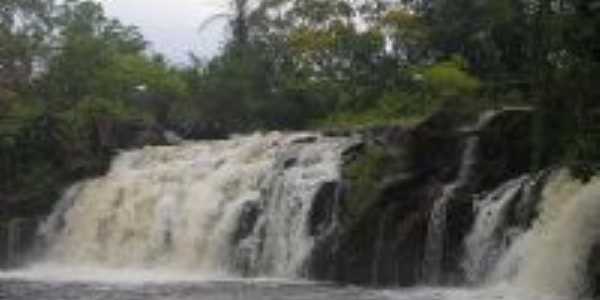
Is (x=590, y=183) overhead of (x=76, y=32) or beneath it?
beneath

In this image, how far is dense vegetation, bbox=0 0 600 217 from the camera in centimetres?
3522

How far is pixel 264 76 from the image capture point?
45.4m

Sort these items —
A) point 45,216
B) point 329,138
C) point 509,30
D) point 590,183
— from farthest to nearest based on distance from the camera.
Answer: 1. point 509,30
2. point 45,216
3. point 329,138
4. point 590,183

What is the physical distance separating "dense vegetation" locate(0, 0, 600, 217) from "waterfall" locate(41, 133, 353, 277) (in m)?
2.02

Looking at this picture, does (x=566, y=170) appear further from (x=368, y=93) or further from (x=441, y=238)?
(x=368, y=93)

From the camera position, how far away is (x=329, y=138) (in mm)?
30047

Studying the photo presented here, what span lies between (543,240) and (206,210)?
10047 millimetres

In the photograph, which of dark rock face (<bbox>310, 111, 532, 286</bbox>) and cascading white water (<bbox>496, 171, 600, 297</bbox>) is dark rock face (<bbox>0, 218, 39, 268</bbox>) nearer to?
dark rock face (<bbox>310, 111, 532, 286</bbox>)

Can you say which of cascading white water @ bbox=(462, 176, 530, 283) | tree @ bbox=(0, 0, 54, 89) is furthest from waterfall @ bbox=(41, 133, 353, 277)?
tree @ bbox=(0, 0, 54, 89)

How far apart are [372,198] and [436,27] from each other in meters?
17.1

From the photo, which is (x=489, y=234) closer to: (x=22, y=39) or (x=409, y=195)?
(x=409, y=195)

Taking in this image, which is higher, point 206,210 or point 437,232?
point 206,210

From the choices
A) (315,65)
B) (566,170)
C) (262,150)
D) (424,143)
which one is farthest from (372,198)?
(315,65)

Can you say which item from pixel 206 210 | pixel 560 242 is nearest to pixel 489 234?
pixel 560 242
